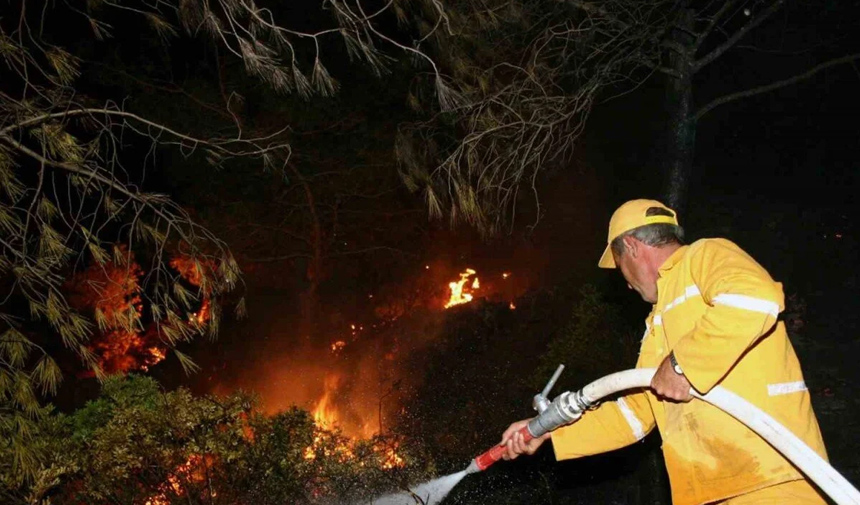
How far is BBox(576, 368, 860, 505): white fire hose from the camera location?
224cm

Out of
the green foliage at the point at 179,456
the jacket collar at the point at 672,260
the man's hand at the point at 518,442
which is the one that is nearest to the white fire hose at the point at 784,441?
the jacket collar at the point at 672,260

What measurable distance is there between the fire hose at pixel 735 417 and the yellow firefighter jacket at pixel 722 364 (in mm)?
101

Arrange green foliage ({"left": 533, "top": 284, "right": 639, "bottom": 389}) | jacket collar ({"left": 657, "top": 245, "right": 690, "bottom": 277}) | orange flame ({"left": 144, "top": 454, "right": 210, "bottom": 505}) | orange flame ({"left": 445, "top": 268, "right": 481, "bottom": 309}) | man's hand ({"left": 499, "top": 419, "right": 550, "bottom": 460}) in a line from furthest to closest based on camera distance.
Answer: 1. orange flame ({"left": 445, "top": 268, "right": 481, "bottom": 309})
2. green foliage ({"left": 533, "top": 284, "right": 639, "bottom": 389})
3. orange flame ({"left": 144, "top": 454, "right": 210, "bottom": 505})
4. man's hand ({"left": 499, "top": 419, "right": 550, "bottom": 460})
5. jacket collar ({"left": 657, "top": 245, "right": 690, "bottom": 277})

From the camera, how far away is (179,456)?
14.8 ft

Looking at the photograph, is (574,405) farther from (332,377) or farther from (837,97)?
(837,97)

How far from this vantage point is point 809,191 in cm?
1302

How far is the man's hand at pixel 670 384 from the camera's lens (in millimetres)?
2607

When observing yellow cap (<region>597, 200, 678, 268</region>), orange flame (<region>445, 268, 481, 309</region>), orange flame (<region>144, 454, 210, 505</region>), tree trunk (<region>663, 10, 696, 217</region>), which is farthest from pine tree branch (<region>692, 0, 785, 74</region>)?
orange flame (<region>445, 268, 481, 309</region>)

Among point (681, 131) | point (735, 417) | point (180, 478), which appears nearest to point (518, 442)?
point (735, 417)

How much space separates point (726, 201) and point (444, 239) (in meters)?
5.93

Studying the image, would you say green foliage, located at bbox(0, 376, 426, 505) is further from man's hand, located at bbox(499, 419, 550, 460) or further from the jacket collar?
the jacket collar

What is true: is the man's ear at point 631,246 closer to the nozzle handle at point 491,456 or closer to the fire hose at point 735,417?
the fire hose at point 735,417

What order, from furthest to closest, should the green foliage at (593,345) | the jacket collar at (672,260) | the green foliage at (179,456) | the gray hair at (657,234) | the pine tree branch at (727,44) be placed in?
the green foliage at (593,345) → the pine tree branch at (727,44) → the green foliage at (179,456) → the gray hair at (657,234) → the jacket collar at (672,260)

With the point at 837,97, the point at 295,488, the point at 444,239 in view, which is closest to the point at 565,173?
the point at 444,239
